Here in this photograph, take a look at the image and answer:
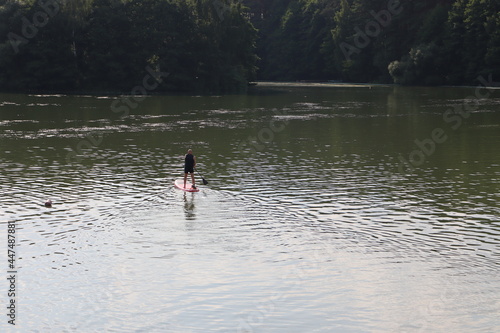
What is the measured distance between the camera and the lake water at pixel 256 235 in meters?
17.7

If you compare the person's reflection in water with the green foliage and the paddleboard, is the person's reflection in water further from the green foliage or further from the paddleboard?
the green foliage

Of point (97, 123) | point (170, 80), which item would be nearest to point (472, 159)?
point (97, 123)

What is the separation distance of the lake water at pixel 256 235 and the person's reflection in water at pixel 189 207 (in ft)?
0.50

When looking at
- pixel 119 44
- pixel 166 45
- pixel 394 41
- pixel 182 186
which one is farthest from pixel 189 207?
pixel 394 41

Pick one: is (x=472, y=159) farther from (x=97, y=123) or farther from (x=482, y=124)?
(x=97, y=123)

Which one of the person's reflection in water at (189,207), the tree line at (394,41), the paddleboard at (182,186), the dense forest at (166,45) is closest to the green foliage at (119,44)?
the dense forest at (166,45)

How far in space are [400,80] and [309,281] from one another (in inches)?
5043

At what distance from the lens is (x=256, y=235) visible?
79.8 feet

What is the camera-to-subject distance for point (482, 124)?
207 feet

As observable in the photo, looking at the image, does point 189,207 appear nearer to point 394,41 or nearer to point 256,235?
point 256,235

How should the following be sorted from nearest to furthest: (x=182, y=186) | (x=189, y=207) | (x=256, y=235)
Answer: (x=256, y=235) < (x=189, y=207) < (x=182, y=186)

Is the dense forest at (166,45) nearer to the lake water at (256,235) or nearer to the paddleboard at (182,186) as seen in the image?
the lake water at (256,235)

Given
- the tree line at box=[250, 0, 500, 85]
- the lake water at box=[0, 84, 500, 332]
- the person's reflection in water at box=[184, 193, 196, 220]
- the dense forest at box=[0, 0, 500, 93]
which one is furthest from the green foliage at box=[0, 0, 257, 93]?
the person's reflection in water at box=[184, 193, 196, 220]

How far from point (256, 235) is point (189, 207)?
5473mm
